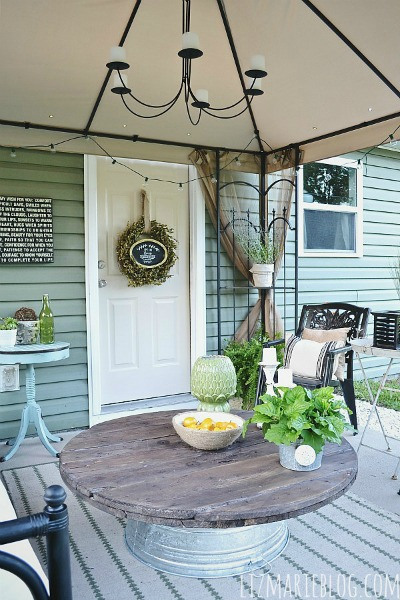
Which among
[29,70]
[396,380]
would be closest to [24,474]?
[29,70]

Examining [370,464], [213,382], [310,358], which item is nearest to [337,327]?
[310,358]

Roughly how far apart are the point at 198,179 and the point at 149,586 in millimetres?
3092

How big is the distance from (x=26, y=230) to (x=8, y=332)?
767 mm

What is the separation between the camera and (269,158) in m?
4.43

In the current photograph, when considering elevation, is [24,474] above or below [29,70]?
below

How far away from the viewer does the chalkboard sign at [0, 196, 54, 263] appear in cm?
360

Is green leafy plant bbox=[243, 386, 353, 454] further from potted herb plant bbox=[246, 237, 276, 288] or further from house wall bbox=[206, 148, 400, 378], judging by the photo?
house wall bbox=[206, 148, 400, 378]

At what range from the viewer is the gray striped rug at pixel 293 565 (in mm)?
1953

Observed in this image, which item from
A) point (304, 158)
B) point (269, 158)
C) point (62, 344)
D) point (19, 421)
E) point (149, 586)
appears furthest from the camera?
point (269, 158)

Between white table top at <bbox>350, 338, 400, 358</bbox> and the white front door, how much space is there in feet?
5.26

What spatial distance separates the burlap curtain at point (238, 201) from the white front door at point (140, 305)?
0.84ft

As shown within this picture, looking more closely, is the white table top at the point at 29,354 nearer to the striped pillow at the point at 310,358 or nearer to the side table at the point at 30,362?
the side table at the point at 30,362

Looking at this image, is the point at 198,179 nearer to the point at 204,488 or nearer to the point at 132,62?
the point at 132,62

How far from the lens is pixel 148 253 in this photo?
4137 millimetres
